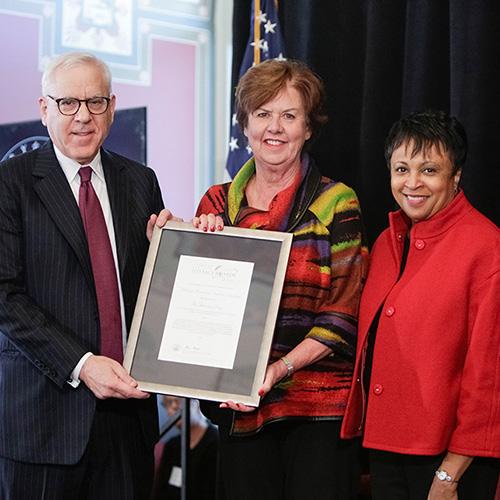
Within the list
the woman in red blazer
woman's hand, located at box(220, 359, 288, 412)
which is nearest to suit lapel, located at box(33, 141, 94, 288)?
woman's hand, located at box(220, 359, 288, 412)

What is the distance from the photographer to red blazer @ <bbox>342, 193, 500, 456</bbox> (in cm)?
181

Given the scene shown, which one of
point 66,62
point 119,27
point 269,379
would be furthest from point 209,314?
point 119,27

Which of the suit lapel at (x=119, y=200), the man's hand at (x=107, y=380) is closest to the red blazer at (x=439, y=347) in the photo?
the man's hand at (x=107, y=380)

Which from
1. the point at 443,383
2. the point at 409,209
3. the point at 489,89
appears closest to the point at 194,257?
the point at 409,209

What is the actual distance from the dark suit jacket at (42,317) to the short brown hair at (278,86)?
64 cm

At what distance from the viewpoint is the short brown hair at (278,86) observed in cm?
216

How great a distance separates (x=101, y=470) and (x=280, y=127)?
1174 millimetres

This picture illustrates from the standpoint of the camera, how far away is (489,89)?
264cm

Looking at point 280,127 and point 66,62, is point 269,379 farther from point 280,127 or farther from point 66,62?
point 66,62

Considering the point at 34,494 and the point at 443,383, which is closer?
the point at 443,383

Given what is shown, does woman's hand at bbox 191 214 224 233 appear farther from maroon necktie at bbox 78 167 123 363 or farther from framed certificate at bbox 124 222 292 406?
maroon necktie at bbox 78 167 123 363

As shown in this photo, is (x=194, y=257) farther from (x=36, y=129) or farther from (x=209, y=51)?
(x=209, y=51)

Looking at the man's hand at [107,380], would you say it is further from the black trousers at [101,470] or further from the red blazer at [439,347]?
the red blazer at [439,347]

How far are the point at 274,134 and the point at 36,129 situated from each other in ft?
4.91
